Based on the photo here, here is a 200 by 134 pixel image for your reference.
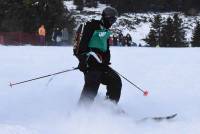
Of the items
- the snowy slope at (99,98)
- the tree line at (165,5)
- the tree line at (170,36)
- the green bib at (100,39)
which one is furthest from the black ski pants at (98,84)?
the tree line at (165,5)

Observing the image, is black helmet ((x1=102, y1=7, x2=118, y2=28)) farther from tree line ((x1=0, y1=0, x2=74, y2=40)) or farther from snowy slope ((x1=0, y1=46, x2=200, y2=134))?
tree line ((x1=0, y1=0, x2=74, y2=40))

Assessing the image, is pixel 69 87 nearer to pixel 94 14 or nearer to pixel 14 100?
pixel 14 100

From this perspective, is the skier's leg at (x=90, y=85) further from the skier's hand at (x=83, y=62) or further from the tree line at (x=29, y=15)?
the tree line at (x=29, y=15)

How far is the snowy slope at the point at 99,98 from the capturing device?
23.8ft

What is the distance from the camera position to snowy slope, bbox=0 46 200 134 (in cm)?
725

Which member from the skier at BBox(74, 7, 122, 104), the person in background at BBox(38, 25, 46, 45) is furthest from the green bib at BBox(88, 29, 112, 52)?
the person in background at BBox(38, 25, 46, 45)

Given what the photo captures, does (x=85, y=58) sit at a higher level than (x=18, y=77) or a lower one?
higher

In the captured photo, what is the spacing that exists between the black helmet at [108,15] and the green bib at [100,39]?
129 millimetres

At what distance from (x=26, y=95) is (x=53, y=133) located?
13.6ft

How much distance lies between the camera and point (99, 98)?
28.7 ft

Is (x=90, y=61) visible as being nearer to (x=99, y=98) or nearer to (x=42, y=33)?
(x=99, y=98)


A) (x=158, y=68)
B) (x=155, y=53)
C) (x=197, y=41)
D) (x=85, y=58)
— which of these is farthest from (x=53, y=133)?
(x=197, y=41)

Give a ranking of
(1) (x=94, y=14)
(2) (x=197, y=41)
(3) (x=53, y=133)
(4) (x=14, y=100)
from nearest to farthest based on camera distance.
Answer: (3) (x=53, y=133), (4) (x=14, y=100), (2) (x=197, y=41), (1) (x=94, y=14)

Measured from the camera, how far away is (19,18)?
45344mm
